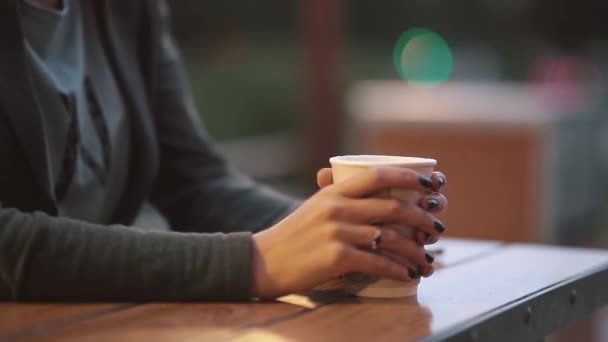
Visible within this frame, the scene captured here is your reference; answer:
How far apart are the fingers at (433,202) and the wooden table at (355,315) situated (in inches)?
3.7

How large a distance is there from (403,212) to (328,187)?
0.25 feet

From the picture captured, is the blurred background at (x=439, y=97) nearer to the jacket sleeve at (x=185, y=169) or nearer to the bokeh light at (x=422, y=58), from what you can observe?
the bokeh light at (x=422, y=58)

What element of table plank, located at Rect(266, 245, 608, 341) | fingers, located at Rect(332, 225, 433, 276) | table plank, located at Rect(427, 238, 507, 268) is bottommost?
table plank, located at Rect(427, 238, 507, 268)

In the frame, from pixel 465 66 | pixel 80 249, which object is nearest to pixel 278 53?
pixel 465 66

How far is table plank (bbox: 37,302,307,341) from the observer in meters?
0.89

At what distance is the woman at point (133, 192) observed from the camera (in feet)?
3.22

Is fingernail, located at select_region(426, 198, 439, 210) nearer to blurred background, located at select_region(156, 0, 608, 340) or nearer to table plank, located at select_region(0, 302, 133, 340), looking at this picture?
table plank, located at select_region(0, 302, 133, 340)

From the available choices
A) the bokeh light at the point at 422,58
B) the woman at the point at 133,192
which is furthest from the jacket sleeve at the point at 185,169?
the bokeh light at the point at 422,58

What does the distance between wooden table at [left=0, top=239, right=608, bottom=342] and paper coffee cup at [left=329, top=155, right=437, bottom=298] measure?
0.01 metres

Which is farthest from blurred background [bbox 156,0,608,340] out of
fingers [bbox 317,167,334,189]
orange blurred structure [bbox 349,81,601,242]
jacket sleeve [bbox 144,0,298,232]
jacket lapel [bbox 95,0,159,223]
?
fingers [bbox 317,167,334,189]

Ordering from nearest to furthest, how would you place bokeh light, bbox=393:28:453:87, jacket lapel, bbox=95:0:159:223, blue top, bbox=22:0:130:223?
blue top, bbox=22:0:130:223 → jacket lapel, bbox=95:0:159:223 → bokeh light, bbox=393:28:453:87

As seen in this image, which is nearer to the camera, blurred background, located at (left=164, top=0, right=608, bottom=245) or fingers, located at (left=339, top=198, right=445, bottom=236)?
fingers, located at (left=339, top=198, right=445, bottom=236)

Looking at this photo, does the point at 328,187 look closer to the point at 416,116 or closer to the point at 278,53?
the point at 416,116

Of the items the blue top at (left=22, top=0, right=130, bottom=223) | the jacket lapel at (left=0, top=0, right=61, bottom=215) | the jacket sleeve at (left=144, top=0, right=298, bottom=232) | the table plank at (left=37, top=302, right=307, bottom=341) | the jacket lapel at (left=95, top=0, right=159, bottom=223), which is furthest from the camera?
the jacket sleeve at (left=144, top=0, right=298, bottom=232)
